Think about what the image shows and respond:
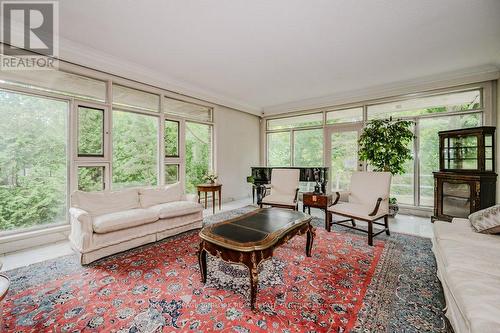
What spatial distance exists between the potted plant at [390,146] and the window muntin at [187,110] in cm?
402

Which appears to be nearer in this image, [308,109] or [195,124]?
[195,124]

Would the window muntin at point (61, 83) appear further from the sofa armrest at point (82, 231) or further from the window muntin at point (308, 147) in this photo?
the window muntin at point (308, 147)

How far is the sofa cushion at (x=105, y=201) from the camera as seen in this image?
3039 millimetres

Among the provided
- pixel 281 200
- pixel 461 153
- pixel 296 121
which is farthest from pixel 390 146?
pixel 296 121

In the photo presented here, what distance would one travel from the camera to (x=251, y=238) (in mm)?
2133

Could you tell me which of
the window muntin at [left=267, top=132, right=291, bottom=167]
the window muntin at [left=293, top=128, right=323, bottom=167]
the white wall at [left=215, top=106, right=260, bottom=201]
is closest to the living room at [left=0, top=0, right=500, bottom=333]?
the white wall at [left=215, top=106, right=260, bottom=201]

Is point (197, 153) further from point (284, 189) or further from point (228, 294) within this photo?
point (228, 294)

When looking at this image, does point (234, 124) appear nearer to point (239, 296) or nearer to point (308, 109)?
point (308, 109)

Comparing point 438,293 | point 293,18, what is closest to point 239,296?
point 438,293

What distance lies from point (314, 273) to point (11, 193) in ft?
13.9

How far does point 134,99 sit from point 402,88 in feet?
19.2

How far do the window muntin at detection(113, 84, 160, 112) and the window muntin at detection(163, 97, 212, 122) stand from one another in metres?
0.25

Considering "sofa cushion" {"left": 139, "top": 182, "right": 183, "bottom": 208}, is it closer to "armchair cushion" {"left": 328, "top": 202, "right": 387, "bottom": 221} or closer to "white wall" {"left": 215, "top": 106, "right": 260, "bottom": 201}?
"white wall" {"left": 215, "top": 106, "right": 260, "bottom": 201}

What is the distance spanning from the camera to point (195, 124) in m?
5.77
